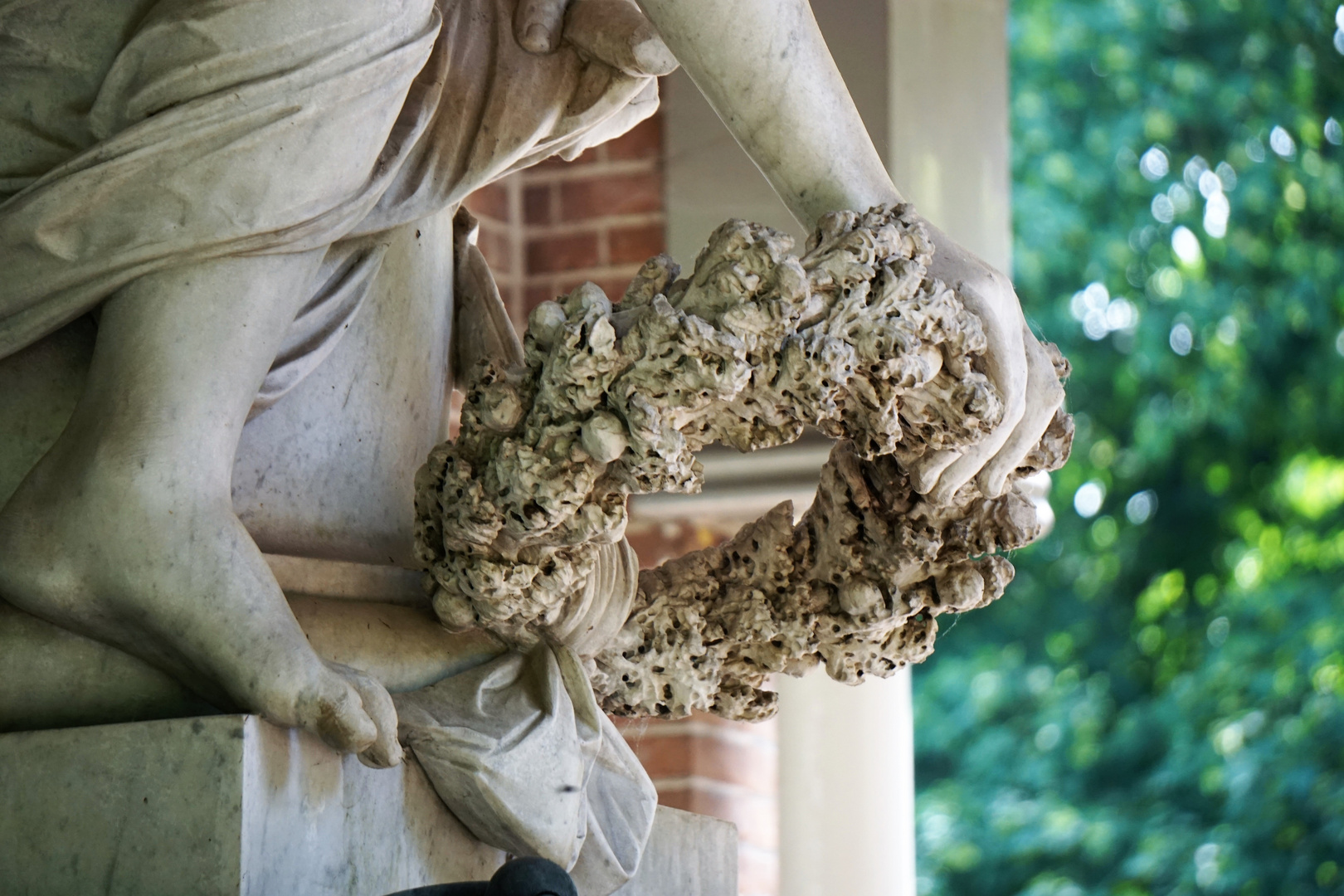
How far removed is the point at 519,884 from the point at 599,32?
21.7 inches

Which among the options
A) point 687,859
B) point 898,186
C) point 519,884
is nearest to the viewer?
point 519,884

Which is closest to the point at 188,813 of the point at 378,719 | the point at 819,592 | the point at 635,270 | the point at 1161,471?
the point at 378,719

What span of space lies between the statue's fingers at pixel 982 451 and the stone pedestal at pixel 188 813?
14.0 inches

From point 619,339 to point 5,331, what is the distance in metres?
0.34

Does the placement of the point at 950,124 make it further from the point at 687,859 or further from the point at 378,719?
the point at 378,719

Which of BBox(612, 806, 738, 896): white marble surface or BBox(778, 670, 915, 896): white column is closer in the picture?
BBox(612, 806, 738, 896): white marble surface

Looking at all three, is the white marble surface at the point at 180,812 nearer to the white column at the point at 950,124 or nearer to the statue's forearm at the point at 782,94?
the statue's forearm at the point at 782,94

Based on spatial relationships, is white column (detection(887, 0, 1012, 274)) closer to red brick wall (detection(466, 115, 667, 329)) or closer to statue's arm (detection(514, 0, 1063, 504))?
red brick wall (detection(466, 115, 667, 329))

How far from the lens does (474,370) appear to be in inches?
41.4

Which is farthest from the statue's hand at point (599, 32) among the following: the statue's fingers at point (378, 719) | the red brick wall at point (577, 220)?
the red brick wall at point (577, 220)

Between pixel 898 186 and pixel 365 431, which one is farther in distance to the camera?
pixel 898 186

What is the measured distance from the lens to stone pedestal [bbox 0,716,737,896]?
897 mm

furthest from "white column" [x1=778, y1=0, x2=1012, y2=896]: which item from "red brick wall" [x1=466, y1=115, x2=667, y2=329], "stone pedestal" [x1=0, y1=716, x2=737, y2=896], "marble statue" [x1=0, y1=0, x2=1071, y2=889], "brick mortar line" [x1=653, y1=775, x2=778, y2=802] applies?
"stone pedestal" [x1=0, y1=716, x2=737, y2=896]

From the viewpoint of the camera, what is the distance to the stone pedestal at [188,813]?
2.94ft
